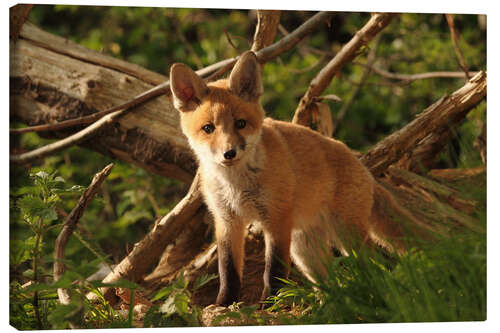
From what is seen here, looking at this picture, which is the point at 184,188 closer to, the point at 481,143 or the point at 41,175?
the point at 41,175

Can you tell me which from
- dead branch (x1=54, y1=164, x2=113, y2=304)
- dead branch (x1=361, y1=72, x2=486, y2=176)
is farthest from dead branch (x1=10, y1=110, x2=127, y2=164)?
dead branch (x1=361, y1=72, x2=486, y2=176)

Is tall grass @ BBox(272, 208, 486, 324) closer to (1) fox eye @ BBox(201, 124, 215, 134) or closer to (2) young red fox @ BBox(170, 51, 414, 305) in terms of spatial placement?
(2) young red fox @ BBox(170, 51, 414, 305)

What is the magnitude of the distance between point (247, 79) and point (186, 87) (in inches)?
14.0

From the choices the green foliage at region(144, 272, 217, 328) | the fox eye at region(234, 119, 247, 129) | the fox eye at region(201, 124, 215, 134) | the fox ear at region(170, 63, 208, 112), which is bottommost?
the green foliage at region(144, 272, 217, 328)

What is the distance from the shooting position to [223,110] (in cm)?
318

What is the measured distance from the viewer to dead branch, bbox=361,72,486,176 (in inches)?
166

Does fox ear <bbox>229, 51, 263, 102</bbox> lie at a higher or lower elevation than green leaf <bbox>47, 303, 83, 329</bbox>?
higher

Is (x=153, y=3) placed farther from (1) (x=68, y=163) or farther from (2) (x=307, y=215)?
(1) (x=68, y=163)

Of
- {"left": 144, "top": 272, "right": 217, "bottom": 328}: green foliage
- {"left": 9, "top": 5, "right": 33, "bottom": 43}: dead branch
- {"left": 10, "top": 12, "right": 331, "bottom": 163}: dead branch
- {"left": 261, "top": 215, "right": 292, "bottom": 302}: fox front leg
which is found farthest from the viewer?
{"left": 10, "top": 12, "right": 331, "bottom": 163}: dead branch

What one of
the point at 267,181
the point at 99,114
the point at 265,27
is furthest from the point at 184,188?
the point at 267,181

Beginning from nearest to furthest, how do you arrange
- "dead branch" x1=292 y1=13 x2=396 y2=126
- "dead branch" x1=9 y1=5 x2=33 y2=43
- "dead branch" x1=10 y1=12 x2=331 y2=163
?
"dead branch" x1=9 y1=5 x2=33 y2=43 < "dead branch" x1=10 y1=12 x2=331 y2=163 < "dead branch" x1=292 y1=13 x2=396 y2=126

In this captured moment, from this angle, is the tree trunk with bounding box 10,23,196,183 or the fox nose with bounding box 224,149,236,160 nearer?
the fox nose with bounding box 224,149,236,160

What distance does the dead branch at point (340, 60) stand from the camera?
438cm
